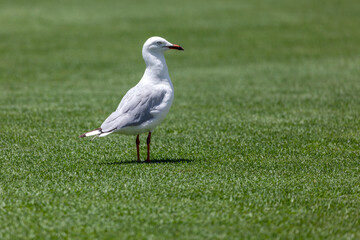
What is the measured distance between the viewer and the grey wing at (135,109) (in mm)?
7281

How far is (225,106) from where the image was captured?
1329 centimetres

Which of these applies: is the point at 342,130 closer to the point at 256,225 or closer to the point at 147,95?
the point at 147,95

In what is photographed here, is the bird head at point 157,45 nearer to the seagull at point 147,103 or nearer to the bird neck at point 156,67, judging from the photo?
the seagull at point 147,103

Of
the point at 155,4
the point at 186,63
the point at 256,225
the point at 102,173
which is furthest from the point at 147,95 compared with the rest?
the point at 155,4

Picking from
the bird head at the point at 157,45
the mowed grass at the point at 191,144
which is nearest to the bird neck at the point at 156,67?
the bird head at the point at 157,45

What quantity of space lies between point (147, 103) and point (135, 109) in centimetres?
20

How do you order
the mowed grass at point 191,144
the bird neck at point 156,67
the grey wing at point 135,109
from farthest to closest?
the bird neck at point 156,67, the grey wing at point 135,109, the mowed grass at point 191,144

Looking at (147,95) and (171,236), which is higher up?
(147,95)

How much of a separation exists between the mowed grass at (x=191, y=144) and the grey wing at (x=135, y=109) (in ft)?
2.07

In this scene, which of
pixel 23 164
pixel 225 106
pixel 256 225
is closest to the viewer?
pixel 256 225

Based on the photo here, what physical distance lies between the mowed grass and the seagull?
57 cm

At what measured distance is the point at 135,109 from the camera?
7.43m

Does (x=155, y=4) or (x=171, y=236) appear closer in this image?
(x=171, y=236)

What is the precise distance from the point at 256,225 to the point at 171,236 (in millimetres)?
900
